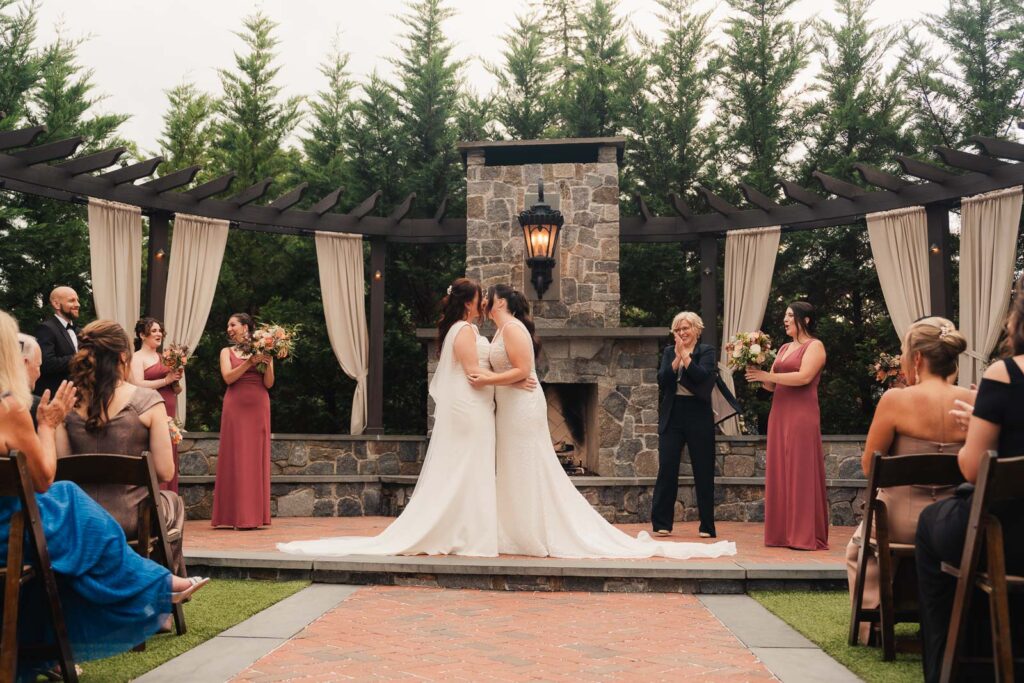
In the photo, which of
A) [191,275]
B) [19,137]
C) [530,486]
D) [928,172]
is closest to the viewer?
[530,486]

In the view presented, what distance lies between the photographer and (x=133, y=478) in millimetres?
3877

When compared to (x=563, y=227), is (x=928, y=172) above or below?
above

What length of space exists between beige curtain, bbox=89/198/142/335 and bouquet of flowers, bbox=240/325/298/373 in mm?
2228

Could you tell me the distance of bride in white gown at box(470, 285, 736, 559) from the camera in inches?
242

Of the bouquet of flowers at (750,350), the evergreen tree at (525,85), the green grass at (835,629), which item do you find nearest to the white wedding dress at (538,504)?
the green grass at (835,629)

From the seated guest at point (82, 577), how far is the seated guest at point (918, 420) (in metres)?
2.90

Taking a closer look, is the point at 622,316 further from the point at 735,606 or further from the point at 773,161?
the point at 735,606

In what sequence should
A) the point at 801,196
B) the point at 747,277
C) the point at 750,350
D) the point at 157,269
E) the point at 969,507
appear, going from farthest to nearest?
the point at 747,277
the point at 801,196
the point at 157,269
the point at 750,350
the point at 969,507

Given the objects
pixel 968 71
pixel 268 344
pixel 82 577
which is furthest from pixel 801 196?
pixel 82 577

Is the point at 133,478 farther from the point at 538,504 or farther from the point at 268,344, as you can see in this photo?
the point at 268,344

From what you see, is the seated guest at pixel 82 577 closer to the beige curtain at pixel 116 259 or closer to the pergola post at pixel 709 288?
the beige curtain at pixel 116 259

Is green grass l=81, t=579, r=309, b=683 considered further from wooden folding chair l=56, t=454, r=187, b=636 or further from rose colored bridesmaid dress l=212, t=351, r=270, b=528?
rose colored bridesmaid dress l=212, t=351, r=270, b=528

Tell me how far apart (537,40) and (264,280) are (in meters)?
6.61

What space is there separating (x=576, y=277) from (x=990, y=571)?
764 cm
